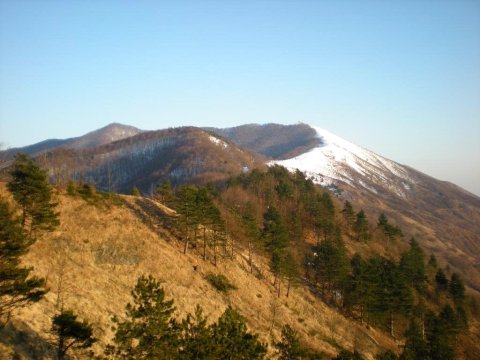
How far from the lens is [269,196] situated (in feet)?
318

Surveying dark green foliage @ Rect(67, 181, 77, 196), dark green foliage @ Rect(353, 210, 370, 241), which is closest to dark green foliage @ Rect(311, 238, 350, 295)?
dark green foliage @ Rect(353, 210, 370, 241)

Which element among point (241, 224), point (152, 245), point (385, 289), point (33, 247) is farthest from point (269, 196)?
point (33, 247)

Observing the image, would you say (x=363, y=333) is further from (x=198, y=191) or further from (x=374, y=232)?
(x=374, y=232)

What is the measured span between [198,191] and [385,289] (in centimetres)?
3823

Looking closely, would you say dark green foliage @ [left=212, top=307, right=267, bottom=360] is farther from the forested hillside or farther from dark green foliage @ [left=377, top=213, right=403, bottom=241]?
dark green foliage @ [left=377, top=213, right=403, bottom=241]

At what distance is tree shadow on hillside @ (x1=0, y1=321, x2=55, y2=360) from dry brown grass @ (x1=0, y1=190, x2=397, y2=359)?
29.0 inches

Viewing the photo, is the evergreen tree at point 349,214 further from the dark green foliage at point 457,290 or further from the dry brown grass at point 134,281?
the dry brown grass at point 134,281

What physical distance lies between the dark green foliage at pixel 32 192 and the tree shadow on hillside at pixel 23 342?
51.7 ft

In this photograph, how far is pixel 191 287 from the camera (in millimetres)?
46250

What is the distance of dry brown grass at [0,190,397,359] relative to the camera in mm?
33056

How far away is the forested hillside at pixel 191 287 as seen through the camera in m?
22.2

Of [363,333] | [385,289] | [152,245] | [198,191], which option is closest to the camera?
[152,245]

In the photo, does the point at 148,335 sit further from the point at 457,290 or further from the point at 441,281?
the point at 441,281

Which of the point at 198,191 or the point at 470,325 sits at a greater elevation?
the point at 198,191
